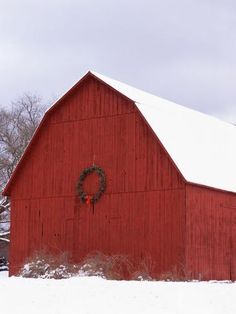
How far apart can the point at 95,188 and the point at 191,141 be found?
394cm

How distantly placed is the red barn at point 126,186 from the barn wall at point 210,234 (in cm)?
3

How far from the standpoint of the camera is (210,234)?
2462cm

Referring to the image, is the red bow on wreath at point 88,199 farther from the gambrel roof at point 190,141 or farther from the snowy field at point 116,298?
the snowy field at point 116,298

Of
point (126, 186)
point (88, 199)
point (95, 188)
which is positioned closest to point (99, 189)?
point (95, 188)

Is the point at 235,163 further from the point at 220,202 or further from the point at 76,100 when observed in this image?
the point at 76,100

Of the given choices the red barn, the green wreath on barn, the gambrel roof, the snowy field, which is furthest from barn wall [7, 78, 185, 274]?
the snowy field

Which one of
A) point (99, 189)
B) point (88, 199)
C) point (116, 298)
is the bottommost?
point (116, 298)

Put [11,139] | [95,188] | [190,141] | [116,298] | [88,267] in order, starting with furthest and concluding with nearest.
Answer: [11,139], [190,141], [95,188], [88,267], [116,298]

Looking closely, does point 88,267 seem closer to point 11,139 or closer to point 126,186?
point 126,186

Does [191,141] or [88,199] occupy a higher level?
[191,141]

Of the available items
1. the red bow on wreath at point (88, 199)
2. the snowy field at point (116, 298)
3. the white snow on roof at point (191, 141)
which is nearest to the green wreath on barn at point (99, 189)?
the red bow on wreath at point (88, 199)

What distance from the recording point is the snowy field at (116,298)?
14.6m

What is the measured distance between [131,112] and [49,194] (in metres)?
4.73

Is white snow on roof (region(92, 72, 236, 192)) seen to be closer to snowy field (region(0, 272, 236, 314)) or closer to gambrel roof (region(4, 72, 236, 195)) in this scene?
gambrel roof (region(4, 72, 236, 195))
